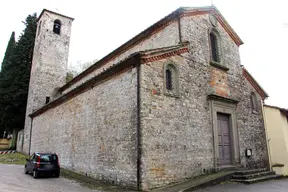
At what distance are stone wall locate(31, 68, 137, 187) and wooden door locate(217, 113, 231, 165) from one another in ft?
15.9

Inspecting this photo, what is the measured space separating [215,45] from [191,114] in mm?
5072

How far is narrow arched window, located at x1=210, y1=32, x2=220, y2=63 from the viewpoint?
40.9 ft

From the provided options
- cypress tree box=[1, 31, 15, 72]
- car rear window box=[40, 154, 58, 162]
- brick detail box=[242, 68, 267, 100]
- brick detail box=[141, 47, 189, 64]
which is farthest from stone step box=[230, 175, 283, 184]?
cypress tree box=[1, 31, 15, 72]

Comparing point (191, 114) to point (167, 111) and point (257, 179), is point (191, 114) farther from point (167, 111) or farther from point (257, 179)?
point (257, 179)

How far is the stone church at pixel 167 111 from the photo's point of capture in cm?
830

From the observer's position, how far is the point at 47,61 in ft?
71.7

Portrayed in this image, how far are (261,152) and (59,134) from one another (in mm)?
11876

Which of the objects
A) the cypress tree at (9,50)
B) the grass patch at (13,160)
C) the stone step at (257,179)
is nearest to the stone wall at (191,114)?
the stone step at (257,179)

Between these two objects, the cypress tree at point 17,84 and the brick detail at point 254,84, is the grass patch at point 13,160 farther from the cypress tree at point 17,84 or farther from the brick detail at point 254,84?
the brick detail at point 254,84

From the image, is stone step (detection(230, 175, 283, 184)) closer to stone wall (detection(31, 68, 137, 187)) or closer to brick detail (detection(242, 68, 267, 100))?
stone wall (detection(31, 68, 137, 187))

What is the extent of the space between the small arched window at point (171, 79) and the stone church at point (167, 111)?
4 centimetres

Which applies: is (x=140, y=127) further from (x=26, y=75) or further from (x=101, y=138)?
(x=26, y=75)

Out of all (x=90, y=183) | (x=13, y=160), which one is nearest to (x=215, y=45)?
(x=90, y=183)

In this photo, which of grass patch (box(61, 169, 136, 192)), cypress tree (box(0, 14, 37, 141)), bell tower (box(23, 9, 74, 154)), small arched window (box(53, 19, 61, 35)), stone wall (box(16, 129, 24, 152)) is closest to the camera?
grass patch (box(61, 169, 136, 192))
